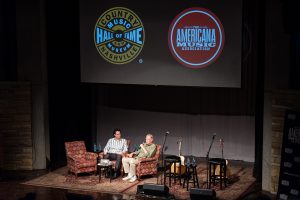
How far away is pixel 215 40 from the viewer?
9836mm

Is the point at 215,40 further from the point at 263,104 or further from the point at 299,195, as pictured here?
the point at 299,195

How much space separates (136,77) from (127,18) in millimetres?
1166

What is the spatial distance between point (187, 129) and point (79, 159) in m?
2.73

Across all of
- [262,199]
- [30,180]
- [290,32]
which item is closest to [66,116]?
[30,180]

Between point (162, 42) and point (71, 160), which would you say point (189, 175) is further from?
point (162, 42)

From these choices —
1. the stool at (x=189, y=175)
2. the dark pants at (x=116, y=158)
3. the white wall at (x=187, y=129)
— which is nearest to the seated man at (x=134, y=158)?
the dark pants at (x=116, y=158)

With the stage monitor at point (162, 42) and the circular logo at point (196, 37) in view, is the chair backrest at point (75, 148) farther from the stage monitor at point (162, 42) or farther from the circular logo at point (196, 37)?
the circular logo at point (196, 37)

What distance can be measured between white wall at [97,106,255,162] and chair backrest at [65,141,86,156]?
202 centimetres

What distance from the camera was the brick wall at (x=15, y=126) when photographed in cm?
1094

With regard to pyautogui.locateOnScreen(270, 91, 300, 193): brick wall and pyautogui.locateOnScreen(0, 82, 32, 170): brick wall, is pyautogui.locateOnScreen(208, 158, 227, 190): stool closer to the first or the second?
pyautogui.locateOnScreen(270, 91, 300, 193): brick wall

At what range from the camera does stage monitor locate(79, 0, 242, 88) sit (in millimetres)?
9719

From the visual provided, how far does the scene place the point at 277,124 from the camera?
30.4 ft

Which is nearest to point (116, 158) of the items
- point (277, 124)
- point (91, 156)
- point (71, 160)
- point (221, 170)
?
point (91, 156)

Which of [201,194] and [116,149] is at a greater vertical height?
[116,149]
